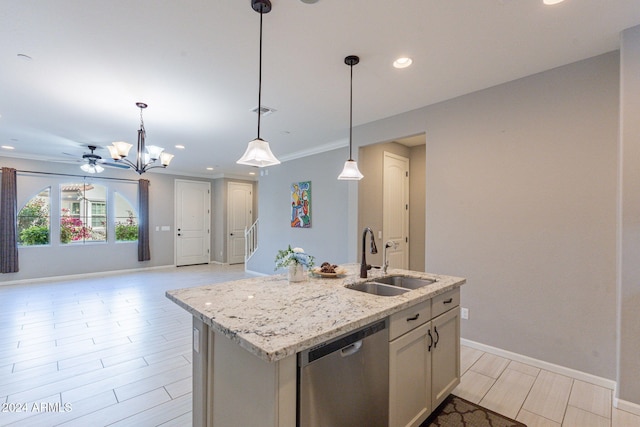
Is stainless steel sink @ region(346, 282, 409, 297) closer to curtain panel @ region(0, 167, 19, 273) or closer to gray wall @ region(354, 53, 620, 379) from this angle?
gray wall @ region(354, 53, 620, 379)

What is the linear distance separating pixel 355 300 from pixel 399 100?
97.8 inches

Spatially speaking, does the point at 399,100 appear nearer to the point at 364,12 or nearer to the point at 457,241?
the point at 364,12

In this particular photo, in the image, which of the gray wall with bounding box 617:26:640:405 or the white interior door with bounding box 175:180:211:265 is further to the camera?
the white interior door with bounding box 175:180:211:265

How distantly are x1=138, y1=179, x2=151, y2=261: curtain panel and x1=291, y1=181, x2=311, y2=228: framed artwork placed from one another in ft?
13.8

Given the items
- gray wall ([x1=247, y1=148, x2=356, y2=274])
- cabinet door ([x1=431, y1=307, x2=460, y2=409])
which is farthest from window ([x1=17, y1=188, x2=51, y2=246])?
cabinet door ([x1=431, y1=307, x2=460, y2=409])

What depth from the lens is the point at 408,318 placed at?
5.50 feet

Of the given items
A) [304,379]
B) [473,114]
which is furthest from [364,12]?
[304,379]

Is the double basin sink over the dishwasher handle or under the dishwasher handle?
over

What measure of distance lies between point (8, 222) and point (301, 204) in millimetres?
5771

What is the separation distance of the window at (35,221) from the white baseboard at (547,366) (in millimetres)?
8151

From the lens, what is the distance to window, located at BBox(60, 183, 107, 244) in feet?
21.0

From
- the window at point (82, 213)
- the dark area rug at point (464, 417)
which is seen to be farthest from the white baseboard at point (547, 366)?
the window at point (82, 213)

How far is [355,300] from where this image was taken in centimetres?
166

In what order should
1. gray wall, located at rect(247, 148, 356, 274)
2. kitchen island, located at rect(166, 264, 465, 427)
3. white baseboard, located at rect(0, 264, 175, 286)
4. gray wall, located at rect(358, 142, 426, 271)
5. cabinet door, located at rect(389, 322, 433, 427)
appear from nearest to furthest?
kitchen island, located at rect(166, 264, 465, 427) < cabinet door, located at rect(389, 322, 433, 427) < gray wall, located at rect(358, 142, 426, 271) < gray wall, located at rect(247, 148, 356, 274) < white baseboard, located at rect(0, 264, 175, 286)
